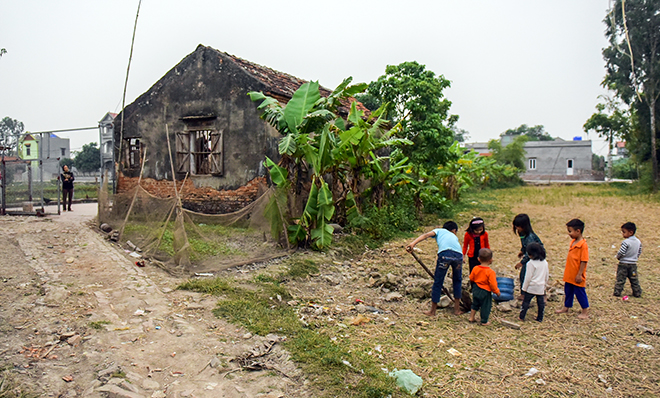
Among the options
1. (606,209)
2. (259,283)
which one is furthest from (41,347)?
(606,209)

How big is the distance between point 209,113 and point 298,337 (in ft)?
26.5

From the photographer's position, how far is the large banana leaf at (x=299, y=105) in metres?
7.84

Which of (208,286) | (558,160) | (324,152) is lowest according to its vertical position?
(208,286)

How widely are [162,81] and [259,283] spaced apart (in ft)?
26.4

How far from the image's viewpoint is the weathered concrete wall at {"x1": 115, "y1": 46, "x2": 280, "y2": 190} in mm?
10297

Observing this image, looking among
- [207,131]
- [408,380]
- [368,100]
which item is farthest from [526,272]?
[368,100]

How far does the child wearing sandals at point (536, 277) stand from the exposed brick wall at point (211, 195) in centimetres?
655

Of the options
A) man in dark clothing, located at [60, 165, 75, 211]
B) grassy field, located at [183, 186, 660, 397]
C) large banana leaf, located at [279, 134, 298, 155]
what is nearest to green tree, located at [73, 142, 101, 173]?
man in dark clothing, located at [60, 165, 75, 211]

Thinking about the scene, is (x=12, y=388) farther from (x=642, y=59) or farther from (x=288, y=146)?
(x=642, y=59)

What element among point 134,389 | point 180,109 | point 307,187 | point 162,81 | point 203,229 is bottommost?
point 134,389

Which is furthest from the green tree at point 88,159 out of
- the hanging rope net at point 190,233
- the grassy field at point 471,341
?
the grassy field at point 471,341

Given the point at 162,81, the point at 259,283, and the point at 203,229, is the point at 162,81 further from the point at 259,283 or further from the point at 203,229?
the point at 259,283

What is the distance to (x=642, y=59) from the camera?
23.4 meters

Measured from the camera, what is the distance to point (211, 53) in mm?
10805
